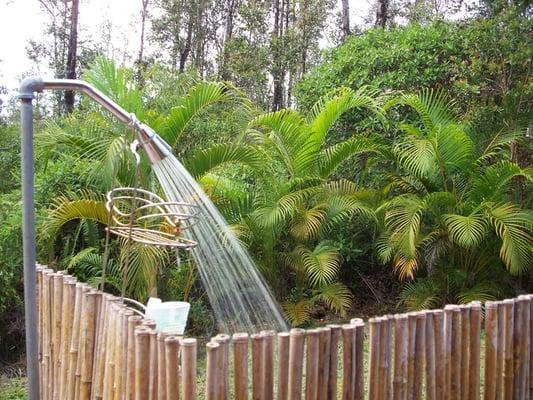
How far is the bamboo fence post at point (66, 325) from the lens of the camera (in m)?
2.78

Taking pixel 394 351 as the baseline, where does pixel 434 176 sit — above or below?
above

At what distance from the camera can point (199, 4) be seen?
787 inches

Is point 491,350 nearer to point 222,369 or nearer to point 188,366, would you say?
point 222,369

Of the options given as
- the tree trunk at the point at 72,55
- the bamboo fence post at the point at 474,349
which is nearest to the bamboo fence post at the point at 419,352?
the bamboo fence post at the point at 474,349

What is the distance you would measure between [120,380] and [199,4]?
762 inches

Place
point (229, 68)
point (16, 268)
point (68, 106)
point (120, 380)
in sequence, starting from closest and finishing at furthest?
point (120, 380) → point (16, 268) → point (68, 106) → point (229, 68)

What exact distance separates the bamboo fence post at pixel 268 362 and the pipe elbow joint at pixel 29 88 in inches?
51.7

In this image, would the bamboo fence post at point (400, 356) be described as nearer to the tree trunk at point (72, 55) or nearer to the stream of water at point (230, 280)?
the stream of water at point (230, 280)

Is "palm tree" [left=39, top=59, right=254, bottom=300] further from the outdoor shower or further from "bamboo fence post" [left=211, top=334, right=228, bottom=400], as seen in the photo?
"bamboo fence post" [left=211, top=334, right=228, bottom=400]

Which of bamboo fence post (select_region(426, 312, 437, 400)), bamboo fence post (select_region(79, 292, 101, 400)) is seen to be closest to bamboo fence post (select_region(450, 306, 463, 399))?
bamboo fence post (select_region(426, 312, 437, 400))

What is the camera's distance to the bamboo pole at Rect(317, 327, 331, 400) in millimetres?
2189

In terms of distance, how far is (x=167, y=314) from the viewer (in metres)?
2.86

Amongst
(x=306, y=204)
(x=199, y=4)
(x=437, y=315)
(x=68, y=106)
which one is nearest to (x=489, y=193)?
(x=306, y=204)

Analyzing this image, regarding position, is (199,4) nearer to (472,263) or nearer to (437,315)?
(472,263)
